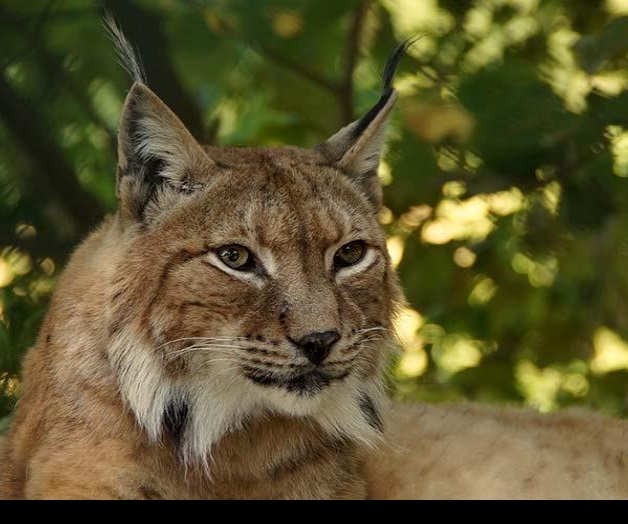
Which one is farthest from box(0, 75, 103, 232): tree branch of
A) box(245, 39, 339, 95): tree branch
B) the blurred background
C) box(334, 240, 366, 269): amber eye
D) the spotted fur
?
box(334, 240, 366, 269): amber eye

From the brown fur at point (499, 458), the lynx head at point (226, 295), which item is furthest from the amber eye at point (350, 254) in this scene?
the brown fur at point (499, 458)

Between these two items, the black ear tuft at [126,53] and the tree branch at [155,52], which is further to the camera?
the tree branch at [155,52]

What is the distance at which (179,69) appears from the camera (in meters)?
A: 6.60

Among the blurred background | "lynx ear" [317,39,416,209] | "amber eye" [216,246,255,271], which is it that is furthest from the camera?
the blurred background

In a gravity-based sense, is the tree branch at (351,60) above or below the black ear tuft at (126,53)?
below

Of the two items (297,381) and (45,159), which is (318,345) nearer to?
(297,381)

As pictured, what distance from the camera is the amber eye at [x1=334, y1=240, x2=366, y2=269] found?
4.28 m

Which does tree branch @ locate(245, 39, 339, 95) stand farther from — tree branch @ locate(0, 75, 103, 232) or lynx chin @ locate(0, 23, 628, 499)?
lynx chin @ locate(0, 23, 628, 499)

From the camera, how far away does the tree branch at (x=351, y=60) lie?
6527mm

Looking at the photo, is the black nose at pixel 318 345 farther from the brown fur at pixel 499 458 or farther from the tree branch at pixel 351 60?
the tree branch at pixel 351 60

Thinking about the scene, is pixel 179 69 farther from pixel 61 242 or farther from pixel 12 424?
pixel 12 424

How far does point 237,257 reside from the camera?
13.4 ft

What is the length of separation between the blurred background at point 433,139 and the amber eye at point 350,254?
1.31 meters

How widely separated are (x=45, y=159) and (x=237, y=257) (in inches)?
112
